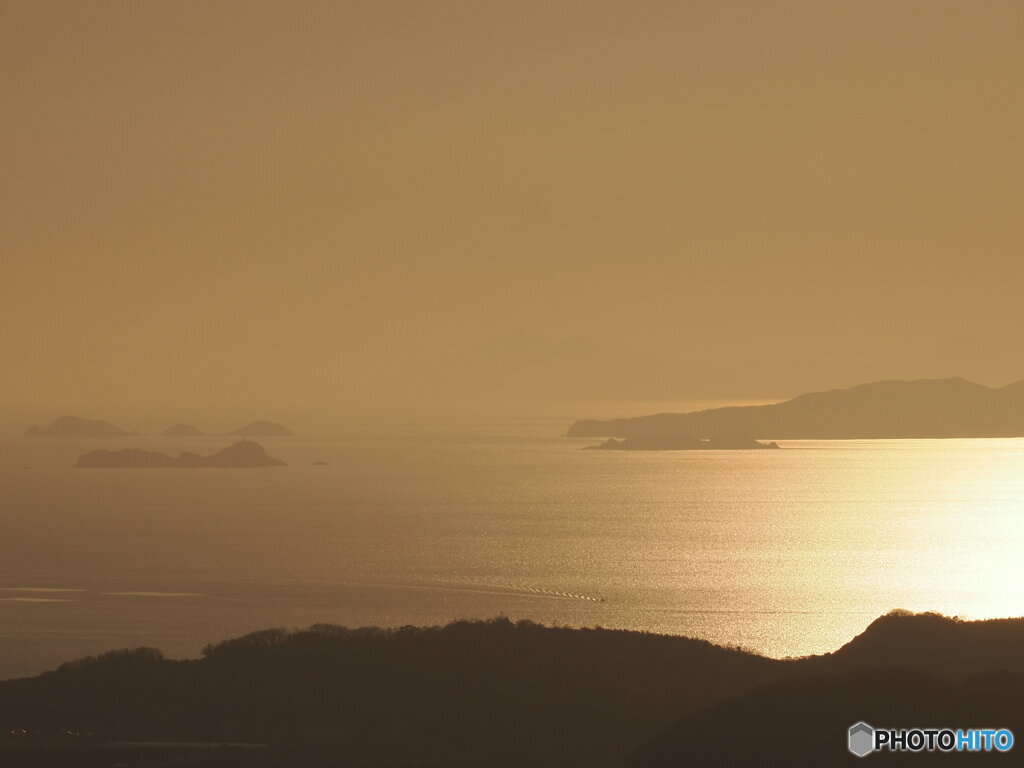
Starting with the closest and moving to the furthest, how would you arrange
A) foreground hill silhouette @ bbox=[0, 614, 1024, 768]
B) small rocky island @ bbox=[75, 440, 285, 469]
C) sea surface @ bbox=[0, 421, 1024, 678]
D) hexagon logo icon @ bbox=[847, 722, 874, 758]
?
hexagon logo icon @ bbox=[847, 722, 874, 758] → foreground hill silhouette @ bbox=[0, 614, 1024, 768] → sea surface @ bbox=[0, 421, 1024, 678] → small rocky island @ bbox=[75, 440, 285, 469]

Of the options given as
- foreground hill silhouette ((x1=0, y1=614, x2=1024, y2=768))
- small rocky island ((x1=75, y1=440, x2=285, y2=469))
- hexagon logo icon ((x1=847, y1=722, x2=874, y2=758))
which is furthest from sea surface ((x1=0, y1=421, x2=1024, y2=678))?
hexagon logo icon ((x1=847, y1=722, x2=874, y2=758))

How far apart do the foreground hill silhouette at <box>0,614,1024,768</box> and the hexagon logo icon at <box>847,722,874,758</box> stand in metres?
0.60

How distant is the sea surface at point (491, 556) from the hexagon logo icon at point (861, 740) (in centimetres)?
3605

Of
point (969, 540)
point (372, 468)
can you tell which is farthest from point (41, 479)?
point (969, 540)

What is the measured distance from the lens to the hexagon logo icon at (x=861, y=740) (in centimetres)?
2489

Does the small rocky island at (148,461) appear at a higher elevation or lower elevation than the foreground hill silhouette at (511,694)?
higher

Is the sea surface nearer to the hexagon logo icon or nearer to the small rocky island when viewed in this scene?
the small rocky island

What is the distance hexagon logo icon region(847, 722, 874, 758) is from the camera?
81.7ft

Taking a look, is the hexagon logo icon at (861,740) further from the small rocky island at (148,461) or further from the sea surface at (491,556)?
the small rocky island at (148,461)

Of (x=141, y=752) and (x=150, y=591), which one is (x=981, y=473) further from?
(x=141, y=752)

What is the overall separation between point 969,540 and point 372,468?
10673 cm

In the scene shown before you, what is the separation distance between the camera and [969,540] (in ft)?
371

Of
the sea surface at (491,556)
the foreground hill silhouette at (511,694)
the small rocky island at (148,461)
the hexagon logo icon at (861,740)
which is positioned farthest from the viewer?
the small rocky island at (148,461)

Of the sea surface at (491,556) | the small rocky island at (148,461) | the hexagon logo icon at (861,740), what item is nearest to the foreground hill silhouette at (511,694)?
the hexagon logo icon at (861,740)
